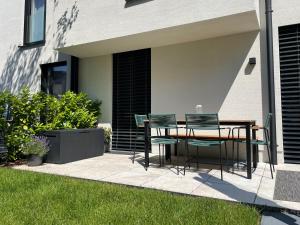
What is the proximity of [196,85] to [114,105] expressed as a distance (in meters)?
→ 2.56

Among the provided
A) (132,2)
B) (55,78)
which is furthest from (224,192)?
Result: (55,78)

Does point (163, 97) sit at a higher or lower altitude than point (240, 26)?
lower

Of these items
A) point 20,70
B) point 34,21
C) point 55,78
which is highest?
point 34,21

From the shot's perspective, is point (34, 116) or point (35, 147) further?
point (34, 116)

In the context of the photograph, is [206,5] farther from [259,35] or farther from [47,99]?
[47,99]

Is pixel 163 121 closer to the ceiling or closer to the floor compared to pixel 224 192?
closer to the ceiling

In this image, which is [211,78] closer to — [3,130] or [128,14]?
[128,14]

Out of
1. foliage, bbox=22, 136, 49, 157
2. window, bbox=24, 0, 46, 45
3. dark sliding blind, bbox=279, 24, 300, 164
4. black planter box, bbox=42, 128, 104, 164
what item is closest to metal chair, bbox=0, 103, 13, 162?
foliage, bbox=22, 136, 49, 157

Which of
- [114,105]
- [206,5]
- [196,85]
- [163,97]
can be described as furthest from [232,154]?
[114,105]

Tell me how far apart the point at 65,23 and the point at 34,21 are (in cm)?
334

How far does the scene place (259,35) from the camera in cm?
585

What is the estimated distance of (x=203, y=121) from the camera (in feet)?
15.0

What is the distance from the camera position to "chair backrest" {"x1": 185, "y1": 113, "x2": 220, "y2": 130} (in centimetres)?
446

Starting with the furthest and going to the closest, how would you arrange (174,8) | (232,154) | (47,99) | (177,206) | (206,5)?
(47,99) → (232,154) → (174,8) → (206,5) → (177,206)
